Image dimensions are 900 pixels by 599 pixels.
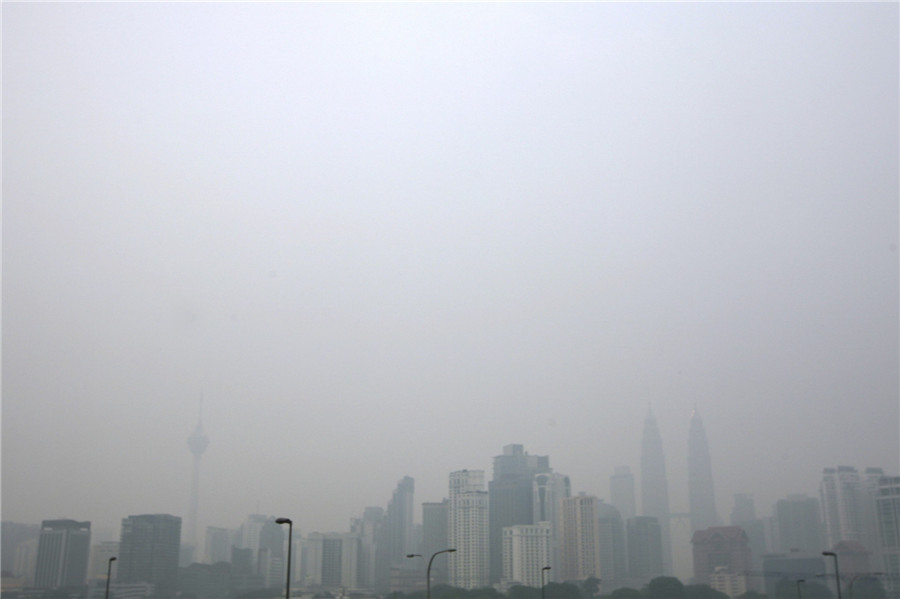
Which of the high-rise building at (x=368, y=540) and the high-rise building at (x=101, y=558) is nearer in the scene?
the high-rise building at (x=101, y=558)

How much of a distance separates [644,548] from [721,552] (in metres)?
13.2

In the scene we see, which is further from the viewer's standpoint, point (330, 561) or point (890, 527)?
point (330, 561)

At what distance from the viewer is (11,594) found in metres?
85.1

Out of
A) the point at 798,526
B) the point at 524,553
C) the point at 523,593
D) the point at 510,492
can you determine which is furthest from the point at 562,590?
the point at 798,526

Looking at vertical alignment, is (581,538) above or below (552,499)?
below

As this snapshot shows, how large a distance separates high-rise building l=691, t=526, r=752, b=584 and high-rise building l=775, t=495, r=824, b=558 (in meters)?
6.64

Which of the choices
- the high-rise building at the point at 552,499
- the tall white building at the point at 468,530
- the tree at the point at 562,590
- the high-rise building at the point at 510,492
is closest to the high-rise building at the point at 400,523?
the tall white building at the point at 468,530

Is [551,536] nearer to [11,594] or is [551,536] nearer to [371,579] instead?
[371,579]

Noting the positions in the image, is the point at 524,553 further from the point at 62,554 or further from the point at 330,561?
the point at 62,554

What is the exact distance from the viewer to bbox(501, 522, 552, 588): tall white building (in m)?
112

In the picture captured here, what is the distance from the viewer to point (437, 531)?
394 feet

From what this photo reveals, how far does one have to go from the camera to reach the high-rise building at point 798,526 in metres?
118

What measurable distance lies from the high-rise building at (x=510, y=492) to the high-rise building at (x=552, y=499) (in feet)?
3.46

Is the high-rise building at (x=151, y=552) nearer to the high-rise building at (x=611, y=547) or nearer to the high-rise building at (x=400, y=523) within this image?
the high-rise building at (x=400, y=523)
